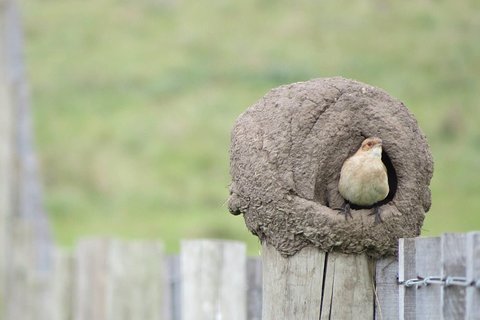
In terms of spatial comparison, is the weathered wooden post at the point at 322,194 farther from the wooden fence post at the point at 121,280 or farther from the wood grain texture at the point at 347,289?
the wooden fence post at the point at 121,280

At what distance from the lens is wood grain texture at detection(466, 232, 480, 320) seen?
351cm

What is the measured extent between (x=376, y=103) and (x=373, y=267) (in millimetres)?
624

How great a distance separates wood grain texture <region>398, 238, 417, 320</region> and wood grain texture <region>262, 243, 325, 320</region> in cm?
44

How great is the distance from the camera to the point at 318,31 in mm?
24500

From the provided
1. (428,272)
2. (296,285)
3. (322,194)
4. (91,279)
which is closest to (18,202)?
(91,279)

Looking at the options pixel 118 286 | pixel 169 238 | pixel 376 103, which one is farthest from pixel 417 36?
pixel 376 103

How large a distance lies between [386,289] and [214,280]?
7.63ft

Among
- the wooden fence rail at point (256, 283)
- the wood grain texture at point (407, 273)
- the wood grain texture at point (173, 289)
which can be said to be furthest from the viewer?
the wood grain texture at point (173, 289)

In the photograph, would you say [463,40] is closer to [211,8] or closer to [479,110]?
[479,110]

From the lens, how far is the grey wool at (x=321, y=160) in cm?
455

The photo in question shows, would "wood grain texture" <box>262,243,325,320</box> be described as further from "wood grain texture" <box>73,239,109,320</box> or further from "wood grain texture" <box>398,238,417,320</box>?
"wood grain texture" <box>73,239,109,320</box>

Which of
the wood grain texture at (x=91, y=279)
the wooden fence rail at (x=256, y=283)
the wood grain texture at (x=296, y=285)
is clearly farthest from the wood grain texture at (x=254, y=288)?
the wood grain texture at (x=296, y=285)

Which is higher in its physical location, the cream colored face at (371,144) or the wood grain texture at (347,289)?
the cream colored face at (371,144)

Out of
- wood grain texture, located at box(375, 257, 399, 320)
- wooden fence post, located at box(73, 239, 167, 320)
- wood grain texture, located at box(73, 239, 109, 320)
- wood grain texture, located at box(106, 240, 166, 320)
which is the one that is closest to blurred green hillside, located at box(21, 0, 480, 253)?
wood grain texture, located at box(73, 239, 109, 320)
